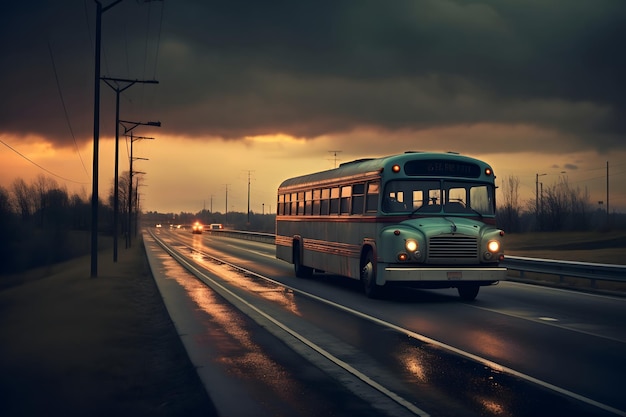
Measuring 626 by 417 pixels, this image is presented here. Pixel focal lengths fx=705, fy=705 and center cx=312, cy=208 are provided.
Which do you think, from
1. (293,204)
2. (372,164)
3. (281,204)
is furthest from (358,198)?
(281,204)

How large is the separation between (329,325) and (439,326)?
78.1 inches

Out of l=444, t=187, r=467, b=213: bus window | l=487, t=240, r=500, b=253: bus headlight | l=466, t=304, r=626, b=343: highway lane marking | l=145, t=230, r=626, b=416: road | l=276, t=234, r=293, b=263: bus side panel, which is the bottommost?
l=145, t=230, r=626, b=416: road

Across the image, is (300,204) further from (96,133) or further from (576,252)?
(576,252)

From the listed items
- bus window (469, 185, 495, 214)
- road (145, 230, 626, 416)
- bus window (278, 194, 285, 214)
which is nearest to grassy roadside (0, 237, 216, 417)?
road (145, 230, 626, 416)

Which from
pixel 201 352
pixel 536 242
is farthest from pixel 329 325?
pixel 536 242

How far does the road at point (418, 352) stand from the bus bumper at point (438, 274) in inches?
24.8

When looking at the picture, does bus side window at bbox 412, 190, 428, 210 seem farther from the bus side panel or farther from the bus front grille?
the bus side panel

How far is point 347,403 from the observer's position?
7.12 meters

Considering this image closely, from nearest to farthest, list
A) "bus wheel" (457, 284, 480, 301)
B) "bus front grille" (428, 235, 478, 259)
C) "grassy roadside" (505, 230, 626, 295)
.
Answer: "bus front grille" (428, 235, 478, 259)
"bus wheel" (457, 284, 480, 301)
"grassy roadside" (505, 230, 626, 295)

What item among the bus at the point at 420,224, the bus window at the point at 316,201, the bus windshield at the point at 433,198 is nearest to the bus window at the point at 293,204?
the bus window at the point at 316,201

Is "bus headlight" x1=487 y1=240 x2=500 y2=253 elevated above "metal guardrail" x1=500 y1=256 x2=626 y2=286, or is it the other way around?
"bus headlight" x1=487 y1=240 x2=500 y2=253

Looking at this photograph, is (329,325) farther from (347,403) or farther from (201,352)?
(347,403)

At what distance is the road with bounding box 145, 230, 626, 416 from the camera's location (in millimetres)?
7203

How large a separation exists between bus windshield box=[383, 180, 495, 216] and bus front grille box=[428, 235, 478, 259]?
3.12 feet
